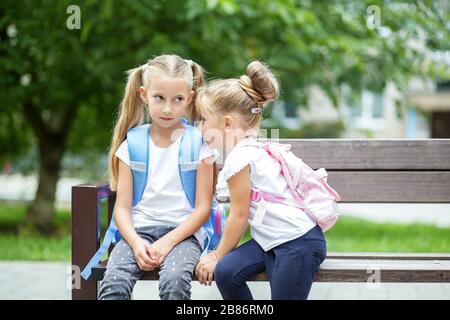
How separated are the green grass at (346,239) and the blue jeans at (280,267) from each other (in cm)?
356

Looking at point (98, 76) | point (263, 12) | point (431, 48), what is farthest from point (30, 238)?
point (431, 48)

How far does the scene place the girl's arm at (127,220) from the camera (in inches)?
116

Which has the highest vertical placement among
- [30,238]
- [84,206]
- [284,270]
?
[84,206]

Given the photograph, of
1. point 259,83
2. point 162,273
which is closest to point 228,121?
point 259,83

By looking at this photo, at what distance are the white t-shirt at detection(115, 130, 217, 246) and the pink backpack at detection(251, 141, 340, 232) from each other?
1.15 ft

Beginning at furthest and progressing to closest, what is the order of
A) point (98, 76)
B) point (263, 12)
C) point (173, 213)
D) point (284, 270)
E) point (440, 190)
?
point (98, 76)
point (263, 12)
point (440, 190)
point (173, 213)
point (284, 270)

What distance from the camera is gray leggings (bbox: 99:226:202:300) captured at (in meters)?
2.83

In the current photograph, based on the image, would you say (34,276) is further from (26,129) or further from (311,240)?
(26,129)

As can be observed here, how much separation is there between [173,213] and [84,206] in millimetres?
395

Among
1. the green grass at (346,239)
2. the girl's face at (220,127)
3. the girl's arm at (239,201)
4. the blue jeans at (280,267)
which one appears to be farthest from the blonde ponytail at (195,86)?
the green grass at (346,239)

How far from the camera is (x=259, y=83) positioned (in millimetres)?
2996

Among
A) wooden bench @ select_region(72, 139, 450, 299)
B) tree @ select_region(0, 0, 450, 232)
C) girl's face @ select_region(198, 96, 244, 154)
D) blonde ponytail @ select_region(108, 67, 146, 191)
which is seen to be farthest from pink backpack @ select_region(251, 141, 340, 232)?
tree @ select_region(0, 0, 450, 232)

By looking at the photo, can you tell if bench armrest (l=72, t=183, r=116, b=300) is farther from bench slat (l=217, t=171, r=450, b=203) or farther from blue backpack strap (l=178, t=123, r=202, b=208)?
bench slat (l=217, t=171, r=450, b=203)

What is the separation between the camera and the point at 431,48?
7.86 meters
